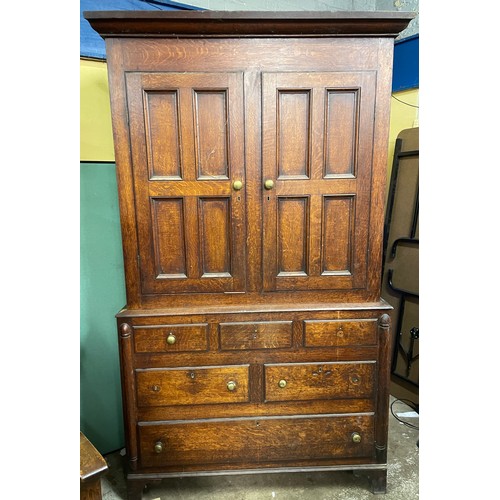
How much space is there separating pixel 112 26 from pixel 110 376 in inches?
69.1

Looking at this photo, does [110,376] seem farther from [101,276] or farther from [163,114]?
[163,114]

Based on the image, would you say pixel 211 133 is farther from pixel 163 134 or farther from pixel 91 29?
pixel 91 29

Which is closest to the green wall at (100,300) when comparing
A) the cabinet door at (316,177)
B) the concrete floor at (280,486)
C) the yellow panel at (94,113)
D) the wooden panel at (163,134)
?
the yellow panel at (94,113)

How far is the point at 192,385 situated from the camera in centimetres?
156

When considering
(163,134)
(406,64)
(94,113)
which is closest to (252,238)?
(163,134)

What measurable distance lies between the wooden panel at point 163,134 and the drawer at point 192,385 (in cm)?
90

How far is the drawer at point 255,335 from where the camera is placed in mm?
1546

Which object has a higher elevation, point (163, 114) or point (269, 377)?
point (163, 114)

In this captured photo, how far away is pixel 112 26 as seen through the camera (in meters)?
1.32

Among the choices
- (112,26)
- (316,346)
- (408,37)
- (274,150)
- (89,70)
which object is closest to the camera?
(112,26)

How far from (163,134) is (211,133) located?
205 mm

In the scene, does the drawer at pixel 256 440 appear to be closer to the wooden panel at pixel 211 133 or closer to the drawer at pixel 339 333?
the drawer at pixel 339 333

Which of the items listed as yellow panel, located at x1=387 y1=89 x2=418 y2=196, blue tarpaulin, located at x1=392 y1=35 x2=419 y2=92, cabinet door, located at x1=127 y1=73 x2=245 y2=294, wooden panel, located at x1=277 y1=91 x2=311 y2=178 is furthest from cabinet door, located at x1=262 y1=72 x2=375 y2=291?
blue tarpaulin, located at x1=392 y1=35 x2=419 y2=92

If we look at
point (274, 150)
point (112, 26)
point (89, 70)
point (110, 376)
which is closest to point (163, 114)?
point (112, 26)
